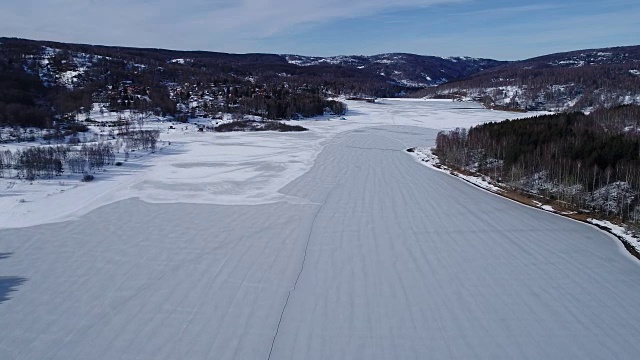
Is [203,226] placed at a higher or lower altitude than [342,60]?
lower

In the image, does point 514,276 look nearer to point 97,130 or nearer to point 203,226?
point 203,226

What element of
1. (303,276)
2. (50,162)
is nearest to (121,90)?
(50,162)

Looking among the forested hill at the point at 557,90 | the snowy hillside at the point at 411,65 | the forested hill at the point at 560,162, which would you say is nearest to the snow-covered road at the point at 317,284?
the forested hill at the point at 560,162

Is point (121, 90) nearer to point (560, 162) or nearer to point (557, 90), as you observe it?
point (560, 162)

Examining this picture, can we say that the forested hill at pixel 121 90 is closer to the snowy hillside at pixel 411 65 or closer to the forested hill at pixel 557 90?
the forested hill at pixel 557 90

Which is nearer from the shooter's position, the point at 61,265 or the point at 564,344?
the point at 564,344

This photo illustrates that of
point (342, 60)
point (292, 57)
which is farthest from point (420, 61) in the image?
point (292, 57)
